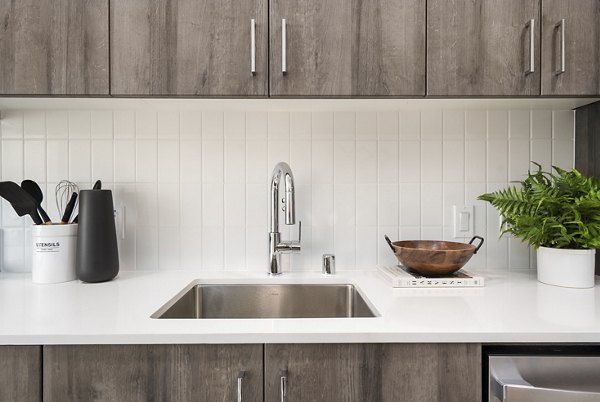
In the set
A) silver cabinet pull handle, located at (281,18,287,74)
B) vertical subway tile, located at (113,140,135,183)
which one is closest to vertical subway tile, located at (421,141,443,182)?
silver cabinet pull handle, located at (281,18,287,74)

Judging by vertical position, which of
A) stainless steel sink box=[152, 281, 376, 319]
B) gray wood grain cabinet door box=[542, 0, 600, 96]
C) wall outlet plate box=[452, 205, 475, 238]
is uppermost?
gray wood grain cabinet door box=[542, 0, 600, 96]

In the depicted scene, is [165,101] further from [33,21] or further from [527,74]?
[527,74]

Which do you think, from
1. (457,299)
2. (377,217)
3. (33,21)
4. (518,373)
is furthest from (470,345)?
(33,21)

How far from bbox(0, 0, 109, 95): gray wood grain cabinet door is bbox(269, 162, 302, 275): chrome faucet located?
1.97 feet

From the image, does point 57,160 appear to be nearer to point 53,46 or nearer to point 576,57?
point 53,46

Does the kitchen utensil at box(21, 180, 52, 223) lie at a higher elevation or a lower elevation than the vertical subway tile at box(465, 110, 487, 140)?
lower

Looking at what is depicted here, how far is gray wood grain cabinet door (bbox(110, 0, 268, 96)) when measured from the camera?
113 cm

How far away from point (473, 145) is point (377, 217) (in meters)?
0.46

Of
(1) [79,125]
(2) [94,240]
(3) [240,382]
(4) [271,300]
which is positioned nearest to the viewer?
(3) [240,382]

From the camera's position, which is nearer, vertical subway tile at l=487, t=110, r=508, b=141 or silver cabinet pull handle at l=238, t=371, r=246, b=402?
silver cabinet pull handle at l=238, t=371, r=246, b=402

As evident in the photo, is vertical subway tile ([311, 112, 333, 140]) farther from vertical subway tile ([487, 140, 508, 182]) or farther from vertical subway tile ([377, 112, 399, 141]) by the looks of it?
vertical subway tile ([487, 140, 508, 182])

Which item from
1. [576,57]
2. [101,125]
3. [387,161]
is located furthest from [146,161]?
[576,57]

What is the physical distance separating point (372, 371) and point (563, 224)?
2.59 ft

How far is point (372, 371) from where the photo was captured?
0.87 m
